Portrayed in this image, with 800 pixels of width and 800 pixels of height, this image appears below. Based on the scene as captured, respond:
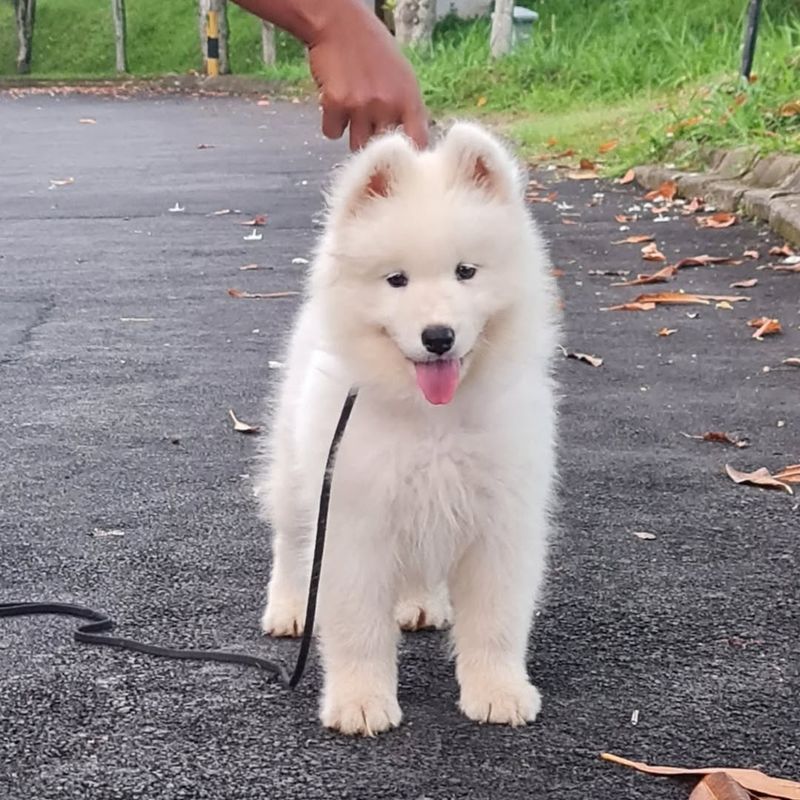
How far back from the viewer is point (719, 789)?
211 centimetres

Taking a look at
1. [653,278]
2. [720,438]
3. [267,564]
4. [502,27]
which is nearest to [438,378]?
[267,564]

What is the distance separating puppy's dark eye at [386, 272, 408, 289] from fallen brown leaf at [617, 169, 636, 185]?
29.1 feet

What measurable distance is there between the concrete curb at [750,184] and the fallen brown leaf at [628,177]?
502 mm

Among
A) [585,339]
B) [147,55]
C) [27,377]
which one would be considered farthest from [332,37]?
[147,55]

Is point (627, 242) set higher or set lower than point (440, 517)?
lower

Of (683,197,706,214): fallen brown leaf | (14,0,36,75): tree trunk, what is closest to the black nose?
(683,197,706,214): fallen brown leaf

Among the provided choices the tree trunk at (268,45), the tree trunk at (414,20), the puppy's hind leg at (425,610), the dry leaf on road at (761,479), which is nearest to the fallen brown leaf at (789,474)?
the dry leaf on road at (761,479)

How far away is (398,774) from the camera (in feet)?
7.45

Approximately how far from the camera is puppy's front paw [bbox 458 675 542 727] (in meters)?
2.46

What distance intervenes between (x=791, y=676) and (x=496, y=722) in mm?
613

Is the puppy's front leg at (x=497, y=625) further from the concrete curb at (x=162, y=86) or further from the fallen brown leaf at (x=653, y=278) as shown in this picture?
the concrete curb at (x=162, y=86)

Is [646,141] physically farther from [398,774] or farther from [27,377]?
[398,774]

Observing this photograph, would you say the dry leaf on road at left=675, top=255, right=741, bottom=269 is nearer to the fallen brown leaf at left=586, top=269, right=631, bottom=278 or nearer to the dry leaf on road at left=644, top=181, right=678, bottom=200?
the fallen brown leaf at left=586, top=269, right=631, bottom=278

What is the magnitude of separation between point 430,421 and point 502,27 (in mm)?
18539
